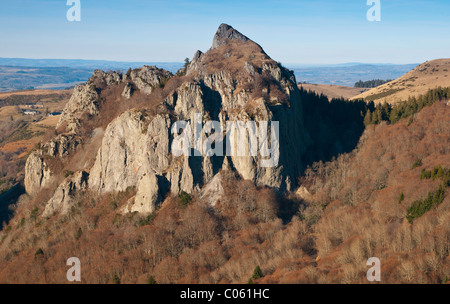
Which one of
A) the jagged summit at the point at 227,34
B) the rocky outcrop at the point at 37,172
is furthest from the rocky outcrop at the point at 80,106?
the jagged summit at the point at 227,34

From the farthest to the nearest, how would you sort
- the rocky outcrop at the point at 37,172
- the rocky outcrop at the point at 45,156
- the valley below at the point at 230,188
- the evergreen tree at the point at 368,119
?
the evergreen tree at the point at 368,119, the rocky outcrop at the point at 37,172, the rocky outcrop at the point at 45,156, the valley below at the point at 230,188

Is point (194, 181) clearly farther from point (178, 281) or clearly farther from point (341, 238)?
point (341, 238)

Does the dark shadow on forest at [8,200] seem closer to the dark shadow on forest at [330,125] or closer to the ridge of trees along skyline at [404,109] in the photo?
the dark shadow on forest at [330,125]

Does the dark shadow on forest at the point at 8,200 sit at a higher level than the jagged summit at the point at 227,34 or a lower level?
lower

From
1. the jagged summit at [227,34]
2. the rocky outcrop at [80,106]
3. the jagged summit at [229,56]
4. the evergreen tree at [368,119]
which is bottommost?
the evergreen tree at [368,119]

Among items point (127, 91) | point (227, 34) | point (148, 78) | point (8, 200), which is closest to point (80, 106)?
point (127, 91)

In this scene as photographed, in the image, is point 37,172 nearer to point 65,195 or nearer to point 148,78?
point 65,195

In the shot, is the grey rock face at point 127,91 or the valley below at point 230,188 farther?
the grey rock face at point 127,91
